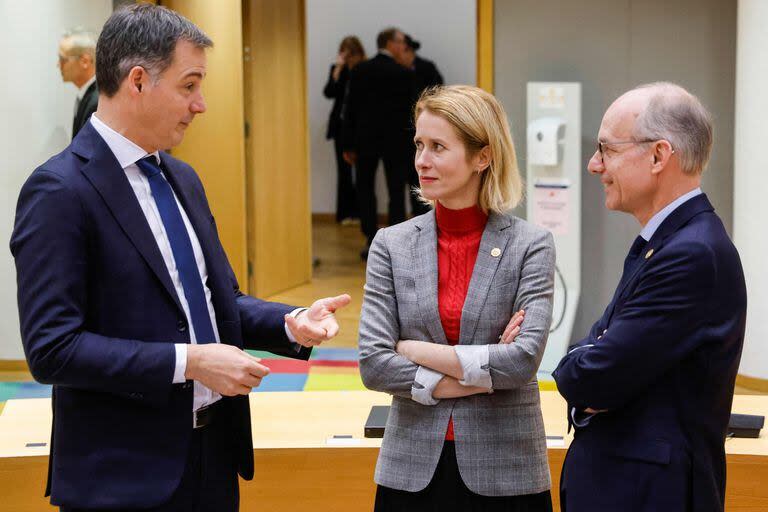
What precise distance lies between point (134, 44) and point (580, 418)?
50.3 inches

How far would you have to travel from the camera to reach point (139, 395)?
205cm

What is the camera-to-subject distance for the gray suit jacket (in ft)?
8.11

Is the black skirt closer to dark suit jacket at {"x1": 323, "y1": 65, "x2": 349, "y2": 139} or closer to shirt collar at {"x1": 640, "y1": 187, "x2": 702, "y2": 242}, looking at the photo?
shirt collar at {"x1": 640, "y1": 187, "x2": 702, "y2": 242}

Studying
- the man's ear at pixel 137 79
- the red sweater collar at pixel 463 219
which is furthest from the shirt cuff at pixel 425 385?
the man's ear at pixel 137 79

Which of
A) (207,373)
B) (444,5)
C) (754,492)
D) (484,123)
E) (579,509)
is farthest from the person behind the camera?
(444,5)

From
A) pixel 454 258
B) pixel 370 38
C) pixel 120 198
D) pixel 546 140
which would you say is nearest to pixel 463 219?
pixel 454 258

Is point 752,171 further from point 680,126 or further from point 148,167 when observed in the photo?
point 148,167

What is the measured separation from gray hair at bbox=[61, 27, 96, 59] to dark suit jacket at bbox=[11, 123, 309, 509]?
13.2ft

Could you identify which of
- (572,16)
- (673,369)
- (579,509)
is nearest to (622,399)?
(673,369)

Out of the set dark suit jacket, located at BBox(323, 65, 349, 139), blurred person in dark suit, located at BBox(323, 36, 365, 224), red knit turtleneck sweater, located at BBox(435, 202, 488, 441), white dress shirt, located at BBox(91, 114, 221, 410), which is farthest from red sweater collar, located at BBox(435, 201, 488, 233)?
dark suit jacket, located at BBox(323, 65, 349, 139)

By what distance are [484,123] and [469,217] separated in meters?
0.25

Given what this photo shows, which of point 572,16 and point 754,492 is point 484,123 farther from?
point 572,16

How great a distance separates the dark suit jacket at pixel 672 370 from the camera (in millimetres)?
2096

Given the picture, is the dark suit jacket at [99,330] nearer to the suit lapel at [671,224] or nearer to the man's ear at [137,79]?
the man's ear at [137,79]
